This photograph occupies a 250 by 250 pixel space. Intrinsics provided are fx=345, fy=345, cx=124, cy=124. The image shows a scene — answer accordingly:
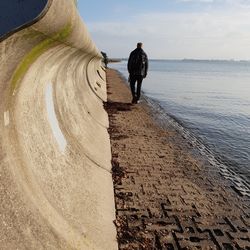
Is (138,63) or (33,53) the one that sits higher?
(33,53)

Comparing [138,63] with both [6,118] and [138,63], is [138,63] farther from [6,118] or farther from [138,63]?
[6,118]

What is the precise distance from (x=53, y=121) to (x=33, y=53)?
5.86ft

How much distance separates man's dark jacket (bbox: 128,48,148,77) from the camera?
13094 millimetres

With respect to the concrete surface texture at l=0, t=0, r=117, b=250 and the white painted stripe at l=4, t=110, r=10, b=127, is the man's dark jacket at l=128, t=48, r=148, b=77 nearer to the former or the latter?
the concrete surface texture at l=0, t=0, r=117, b=250

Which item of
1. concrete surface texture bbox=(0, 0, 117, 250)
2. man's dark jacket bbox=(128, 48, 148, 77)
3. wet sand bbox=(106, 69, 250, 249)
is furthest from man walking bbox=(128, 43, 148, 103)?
concrete surface texture bbox=(0, 0, 117, 250)

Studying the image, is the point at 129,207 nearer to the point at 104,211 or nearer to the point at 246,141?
the point at 104,211

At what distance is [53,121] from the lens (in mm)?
4320

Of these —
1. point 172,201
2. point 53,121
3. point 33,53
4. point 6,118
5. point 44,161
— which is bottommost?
point 172,201

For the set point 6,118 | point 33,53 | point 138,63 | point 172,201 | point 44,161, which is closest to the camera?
point 33,53

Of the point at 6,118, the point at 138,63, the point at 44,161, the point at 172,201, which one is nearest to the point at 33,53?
the point at 6,118

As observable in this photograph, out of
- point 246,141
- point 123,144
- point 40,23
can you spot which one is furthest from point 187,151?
point 40,23

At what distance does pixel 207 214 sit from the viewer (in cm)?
456

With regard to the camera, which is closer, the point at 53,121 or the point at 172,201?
the point at 53,121

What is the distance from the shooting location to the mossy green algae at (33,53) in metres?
2.48
